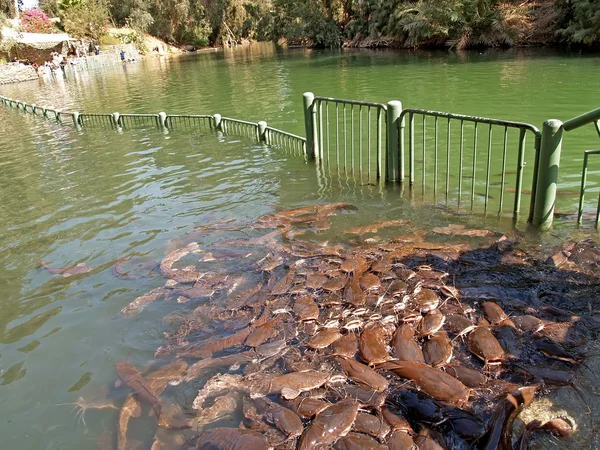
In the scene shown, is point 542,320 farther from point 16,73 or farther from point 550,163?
point 16,73

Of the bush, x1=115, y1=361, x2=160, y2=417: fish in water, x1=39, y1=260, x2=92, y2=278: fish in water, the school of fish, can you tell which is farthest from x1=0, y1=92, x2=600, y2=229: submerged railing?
the bush

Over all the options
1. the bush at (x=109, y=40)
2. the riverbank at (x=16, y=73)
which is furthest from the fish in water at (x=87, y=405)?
the bush at (x=109, y=40)

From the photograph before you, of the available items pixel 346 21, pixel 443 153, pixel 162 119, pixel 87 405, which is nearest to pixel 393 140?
pixel 443 153

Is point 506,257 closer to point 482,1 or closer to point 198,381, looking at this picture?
point 198,381

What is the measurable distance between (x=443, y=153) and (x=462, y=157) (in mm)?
1849

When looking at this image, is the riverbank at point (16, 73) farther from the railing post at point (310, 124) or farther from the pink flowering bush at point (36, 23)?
the railing post at point (310, 124)

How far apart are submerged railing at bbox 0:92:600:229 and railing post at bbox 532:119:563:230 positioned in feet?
0.03

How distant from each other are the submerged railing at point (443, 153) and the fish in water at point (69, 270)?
4.38 metres

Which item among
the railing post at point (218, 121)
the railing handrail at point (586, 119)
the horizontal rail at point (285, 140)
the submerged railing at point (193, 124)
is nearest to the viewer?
the railing handrail at point (586, 119)

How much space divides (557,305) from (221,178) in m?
6.79

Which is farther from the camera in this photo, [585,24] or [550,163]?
[585,24]

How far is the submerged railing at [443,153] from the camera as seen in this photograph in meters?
5.64

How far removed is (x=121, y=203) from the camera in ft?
28.5

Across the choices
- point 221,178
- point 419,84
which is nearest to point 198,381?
point 221,178
